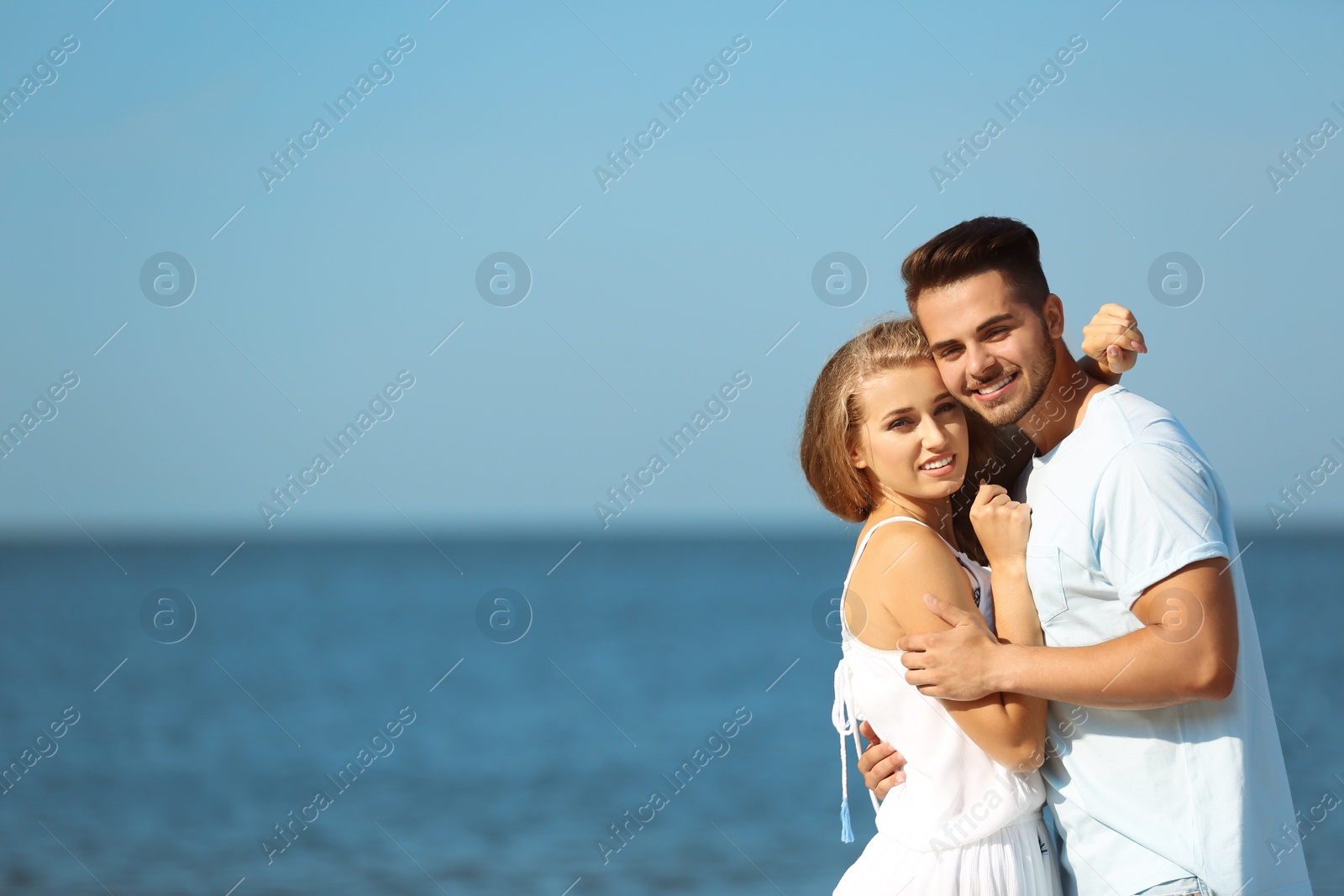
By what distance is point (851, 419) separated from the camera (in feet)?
10.8

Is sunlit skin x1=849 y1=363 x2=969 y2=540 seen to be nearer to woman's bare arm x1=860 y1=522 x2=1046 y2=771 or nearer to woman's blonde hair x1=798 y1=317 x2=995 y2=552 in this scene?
woman's blonde hair x1=798 y1=317 x2=995 y2=552

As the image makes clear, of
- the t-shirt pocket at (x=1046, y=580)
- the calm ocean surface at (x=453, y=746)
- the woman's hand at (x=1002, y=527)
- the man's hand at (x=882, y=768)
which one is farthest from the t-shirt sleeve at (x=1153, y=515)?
the calm ocean surface at (x=453, y=746)

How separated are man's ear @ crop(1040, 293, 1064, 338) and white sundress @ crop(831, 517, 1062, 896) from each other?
66 cm

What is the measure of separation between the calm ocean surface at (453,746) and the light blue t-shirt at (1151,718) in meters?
6.10

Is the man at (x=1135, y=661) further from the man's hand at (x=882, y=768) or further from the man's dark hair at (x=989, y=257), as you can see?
the man's hand at (x=882, y=768)

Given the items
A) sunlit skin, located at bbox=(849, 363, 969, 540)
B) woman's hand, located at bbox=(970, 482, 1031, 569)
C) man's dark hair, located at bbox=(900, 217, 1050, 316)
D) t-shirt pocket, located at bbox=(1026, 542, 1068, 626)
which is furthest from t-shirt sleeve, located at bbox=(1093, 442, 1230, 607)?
man's dark hair, located at bbox=(900, 217, 1050, 316)

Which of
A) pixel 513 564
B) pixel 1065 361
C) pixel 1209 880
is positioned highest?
pixel 513 564

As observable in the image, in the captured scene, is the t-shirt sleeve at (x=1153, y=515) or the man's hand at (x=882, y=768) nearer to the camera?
Answer: the t-shirt sleeve at (x=1153, y=515)

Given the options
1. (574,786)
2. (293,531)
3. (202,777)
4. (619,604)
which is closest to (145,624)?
(619,604)

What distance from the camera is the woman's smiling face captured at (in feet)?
10.4

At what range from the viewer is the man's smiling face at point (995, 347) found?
10.1ft

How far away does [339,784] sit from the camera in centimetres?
1497

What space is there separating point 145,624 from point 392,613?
7.97m

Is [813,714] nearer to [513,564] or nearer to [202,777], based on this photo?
[202,777]
